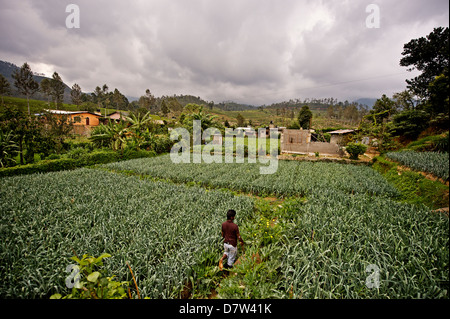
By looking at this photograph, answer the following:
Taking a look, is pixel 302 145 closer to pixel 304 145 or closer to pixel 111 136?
pixel 304 145

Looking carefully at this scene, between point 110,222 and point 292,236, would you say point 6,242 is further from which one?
point 292,236

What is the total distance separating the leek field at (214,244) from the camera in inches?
104

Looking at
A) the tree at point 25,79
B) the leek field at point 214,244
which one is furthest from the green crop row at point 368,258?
the tree at point 25,79

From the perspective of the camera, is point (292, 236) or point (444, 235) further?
point (292, 236)

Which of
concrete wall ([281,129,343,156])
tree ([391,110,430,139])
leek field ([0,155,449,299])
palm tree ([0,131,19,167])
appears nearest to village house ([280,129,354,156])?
concrete wall ([281,129,343,156])

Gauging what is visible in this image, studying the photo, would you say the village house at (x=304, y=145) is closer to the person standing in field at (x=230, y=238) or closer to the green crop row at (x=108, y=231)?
the green crop row at (x=108, y=231)

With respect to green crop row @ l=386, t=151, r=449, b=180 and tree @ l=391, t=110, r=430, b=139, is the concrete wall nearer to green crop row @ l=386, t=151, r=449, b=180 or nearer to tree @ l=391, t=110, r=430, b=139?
tree @ l=391, t=110, r=430, b=139

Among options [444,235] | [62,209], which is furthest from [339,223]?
[62,209]

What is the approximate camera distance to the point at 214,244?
3795 mm

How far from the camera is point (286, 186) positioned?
26.1 ft

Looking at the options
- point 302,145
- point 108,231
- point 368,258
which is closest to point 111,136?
point 108,231

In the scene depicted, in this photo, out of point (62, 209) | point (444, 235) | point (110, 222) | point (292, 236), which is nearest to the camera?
point (444, 235)
